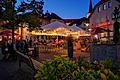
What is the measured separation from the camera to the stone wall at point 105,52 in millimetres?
12422

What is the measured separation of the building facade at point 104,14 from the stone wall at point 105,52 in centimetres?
3707

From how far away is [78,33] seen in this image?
88.8 ft

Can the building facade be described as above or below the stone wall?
above

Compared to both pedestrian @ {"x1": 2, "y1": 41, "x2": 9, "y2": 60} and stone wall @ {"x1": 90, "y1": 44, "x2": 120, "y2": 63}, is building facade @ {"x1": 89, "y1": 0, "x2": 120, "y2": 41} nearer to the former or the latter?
pedestrian @ {"x1": 2, "y1": 41, "x2": 9, "y2": 60}

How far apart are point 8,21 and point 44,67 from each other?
66.8 feet

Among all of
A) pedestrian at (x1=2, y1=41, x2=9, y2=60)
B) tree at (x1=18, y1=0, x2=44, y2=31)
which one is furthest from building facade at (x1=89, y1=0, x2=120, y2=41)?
pedestrian at (x1=2, y1=41, x2=9, y2=60)

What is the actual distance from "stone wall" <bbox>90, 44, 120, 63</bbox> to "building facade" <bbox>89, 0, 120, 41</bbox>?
37.1 metres

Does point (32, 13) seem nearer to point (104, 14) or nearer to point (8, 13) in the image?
point (8, 13)

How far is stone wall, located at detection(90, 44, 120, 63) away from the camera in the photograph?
12.4 metres

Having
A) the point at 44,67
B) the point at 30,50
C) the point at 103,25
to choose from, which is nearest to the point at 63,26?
the point at 30,50

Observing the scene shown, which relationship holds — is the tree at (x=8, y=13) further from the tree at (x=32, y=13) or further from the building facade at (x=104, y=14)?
the building facade at (x=104, y=14)

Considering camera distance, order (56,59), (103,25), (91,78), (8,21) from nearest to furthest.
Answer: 1. (91,78)
2. (56,59)
3. (8,21)
4. (103,25)

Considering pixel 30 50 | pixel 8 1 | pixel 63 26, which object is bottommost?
pixel 30 50

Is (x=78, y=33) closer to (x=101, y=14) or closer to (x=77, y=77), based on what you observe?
(x=77, y=77)
